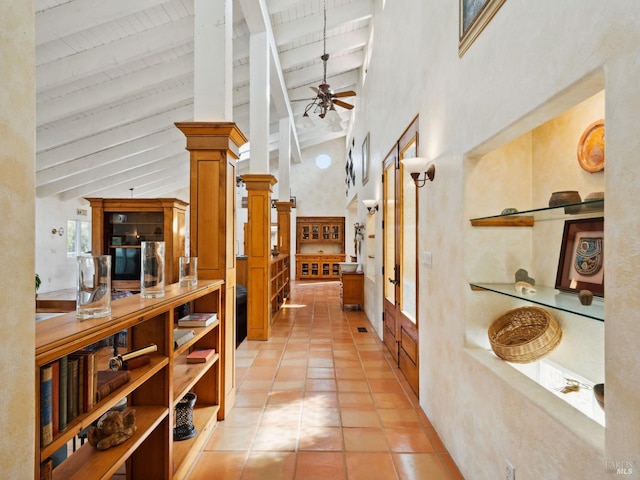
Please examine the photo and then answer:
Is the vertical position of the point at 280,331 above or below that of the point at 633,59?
below

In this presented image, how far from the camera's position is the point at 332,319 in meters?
6.04

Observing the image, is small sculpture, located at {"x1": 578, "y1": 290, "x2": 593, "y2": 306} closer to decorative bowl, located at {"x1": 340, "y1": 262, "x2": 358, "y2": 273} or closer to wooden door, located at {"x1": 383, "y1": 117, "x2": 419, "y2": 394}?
wooden door, located at {"x1": 383, "y1": 117, "x2": 419, "y2": 394}

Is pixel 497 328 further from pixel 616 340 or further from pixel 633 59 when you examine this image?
pixel 633 59

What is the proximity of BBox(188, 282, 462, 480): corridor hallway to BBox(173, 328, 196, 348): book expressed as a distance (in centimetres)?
76

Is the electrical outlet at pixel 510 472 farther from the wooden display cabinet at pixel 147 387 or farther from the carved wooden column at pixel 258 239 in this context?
the carved wooden column at pixel 258 239

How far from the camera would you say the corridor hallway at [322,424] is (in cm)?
207

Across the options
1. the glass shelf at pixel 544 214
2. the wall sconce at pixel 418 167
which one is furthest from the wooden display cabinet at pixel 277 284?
the glass shelf at pixel 544 214

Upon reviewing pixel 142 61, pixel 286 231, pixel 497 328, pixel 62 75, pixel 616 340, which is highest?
pixel 142 61

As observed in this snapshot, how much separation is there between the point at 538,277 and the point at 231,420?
7.57 ft

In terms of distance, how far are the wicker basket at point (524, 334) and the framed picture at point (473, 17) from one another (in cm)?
149

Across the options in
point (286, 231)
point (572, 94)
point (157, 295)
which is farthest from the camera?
point (286, 231)

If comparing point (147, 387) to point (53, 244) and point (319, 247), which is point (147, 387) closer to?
point (53, 244)

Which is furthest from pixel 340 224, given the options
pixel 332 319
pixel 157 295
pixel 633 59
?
pixel 633 59

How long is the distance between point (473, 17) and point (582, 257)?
4.43 feet
